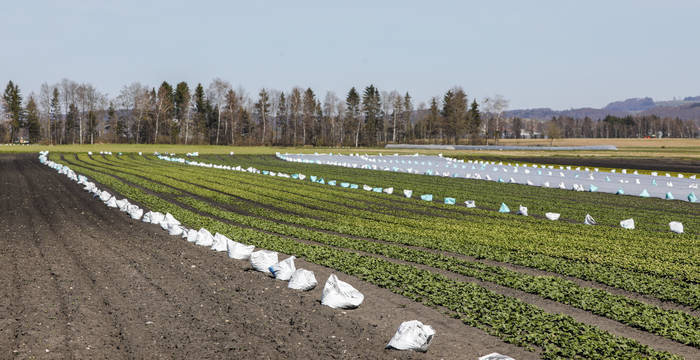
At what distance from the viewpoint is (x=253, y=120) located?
121750mm

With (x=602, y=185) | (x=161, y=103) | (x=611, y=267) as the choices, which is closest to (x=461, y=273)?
(x=611, y=267)

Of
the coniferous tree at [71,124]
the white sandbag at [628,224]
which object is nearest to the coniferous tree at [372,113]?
the coniferous tree at [71,124]

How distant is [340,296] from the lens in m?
7.67

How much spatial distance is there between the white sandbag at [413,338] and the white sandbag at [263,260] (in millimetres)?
4165

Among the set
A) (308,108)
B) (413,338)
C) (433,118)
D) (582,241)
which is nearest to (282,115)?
(308,108)

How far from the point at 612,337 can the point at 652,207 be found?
15.2 meters

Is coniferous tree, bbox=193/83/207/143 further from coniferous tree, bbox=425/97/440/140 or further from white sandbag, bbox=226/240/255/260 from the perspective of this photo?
white sandbag, bbox=226/240/255/260

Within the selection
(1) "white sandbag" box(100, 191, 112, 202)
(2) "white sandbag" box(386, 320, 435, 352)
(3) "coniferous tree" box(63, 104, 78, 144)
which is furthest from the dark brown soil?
(3) "coniferous tree" box(63, 104, 78, 144)

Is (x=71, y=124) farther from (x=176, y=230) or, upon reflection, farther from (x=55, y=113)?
(x=176, y=230)

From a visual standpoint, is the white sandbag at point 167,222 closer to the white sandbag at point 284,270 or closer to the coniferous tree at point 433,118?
the white sandbag at point 284,270

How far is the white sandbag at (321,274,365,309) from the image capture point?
764 cm

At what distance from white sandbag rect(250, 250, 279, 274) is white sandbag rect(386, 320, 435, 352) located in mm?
4165

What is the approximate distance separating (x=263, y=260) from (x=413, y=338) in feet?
14.6

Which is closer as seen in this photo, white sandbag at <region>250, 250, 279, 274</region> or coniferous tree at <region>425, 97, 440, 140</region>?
white sandbag at <region>250, 250, 279, 274</region>
